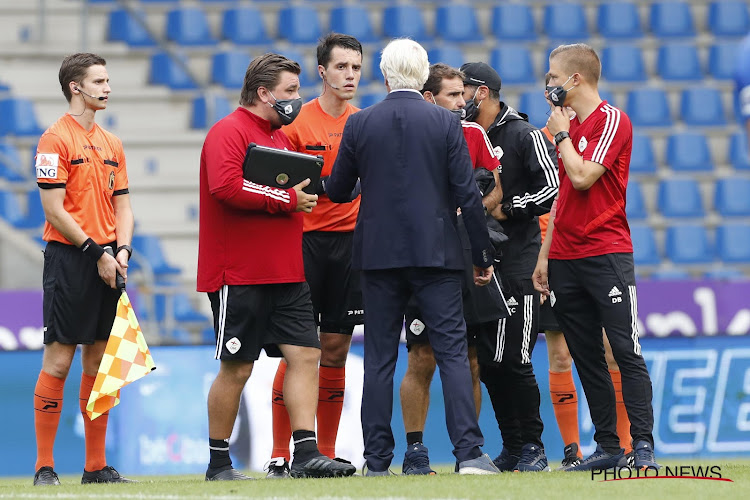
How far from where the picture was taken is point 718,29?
47.4ft

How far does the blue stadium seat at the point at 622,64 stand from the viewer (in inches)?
550

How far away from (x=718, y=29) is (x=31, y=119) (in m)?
7.96

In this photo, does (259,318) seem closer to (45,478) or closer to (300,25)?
(45,478)

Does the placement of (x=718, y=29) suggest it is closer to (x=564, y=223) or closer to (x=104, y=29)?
(x=104, y=29)

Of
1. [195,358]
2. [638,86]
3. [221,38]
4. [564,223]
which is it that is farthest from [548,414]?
[221,38]

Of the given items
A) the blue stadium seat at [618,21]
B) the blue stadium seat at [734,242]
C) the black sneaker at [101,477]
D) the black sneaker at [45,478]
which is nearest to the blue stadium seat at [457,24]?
the blue stadium seat at [618,21]

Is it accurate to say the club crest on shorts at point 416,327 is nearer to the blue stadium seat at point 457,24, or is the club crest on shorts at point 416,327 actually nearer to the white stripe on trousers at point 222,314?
the white stripe on trousers at point 222,314

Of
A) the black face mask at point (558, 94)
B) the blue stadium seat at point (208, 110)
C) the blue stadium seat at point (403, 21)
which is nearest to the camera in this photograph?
the black face mask at point (558, 94)

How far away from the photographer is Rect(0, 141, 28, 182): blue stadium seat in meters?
A: 11.6

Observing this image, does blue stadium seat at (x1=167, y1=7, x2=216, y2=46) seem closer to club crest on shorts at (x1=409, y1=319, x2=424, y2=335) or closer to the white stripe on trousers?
club crest on shorts at (x1=409, y1=319, x2=424, y2=335)

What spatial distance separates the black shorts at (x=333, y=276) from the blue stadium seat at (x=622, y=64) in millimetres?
8244

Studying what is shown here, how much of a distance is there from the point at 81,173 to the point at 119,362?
1.00 meters

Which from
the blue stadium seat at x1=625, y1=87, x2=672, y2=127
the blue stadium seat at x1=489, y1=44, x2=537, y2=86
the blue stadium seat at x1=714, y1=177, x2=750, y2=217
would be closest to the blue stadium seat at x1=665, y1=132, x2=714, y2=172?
the blue stadium seat at x1=625, y1=87, x2=672, y2=127

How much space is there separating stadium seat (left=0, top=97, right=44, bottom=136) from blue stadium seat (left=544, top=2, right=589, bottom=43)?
5963 millimetres
